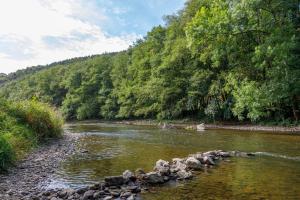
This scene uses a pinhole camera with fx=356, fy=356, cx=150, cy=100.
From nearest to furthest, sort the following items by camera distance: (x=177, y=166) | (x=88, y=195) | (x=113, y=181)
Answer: (x=88, y=195) < (x=113, y=181) < (x=177, y=166)

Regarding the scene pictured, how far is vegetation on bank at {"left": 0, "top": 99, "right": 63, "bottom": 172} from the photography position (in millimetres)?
14971

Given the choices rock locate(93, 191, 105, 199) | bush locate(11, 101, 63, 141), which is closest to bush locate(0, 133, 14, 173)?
rock locate(93, 191, 105, 199)

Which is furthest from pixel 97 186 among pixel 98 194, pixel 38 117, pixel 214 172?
pixel 38 117

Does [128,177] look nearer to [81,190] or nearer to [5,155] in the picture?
[81,190]

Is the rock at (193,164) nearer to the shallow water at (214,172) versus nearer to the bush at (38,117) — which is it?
the shallow water at (214,172)

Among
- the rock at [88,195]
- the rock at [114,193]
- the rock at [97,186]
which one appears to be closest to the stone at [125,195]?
the rock at [114,193]

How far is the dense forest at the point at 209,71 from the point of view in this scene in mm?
34406

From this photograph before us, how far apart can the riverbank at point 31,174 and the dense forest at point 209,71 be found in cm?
872

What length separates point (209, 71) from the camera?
50.3 meters

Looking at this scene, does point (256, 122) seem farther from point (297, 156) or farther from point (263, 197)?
point (263, 197)

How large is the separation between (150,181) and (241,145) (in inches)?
505

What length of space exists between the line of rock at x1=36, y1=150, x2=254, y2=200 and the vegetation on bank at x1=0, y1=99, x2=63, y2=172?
14.3ft

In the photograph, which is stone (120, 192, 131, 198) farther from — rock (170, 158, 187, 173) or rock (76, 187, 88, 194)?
rock (170, 158, 187, 173)

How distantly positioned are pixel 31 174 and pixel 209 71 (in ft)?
129
